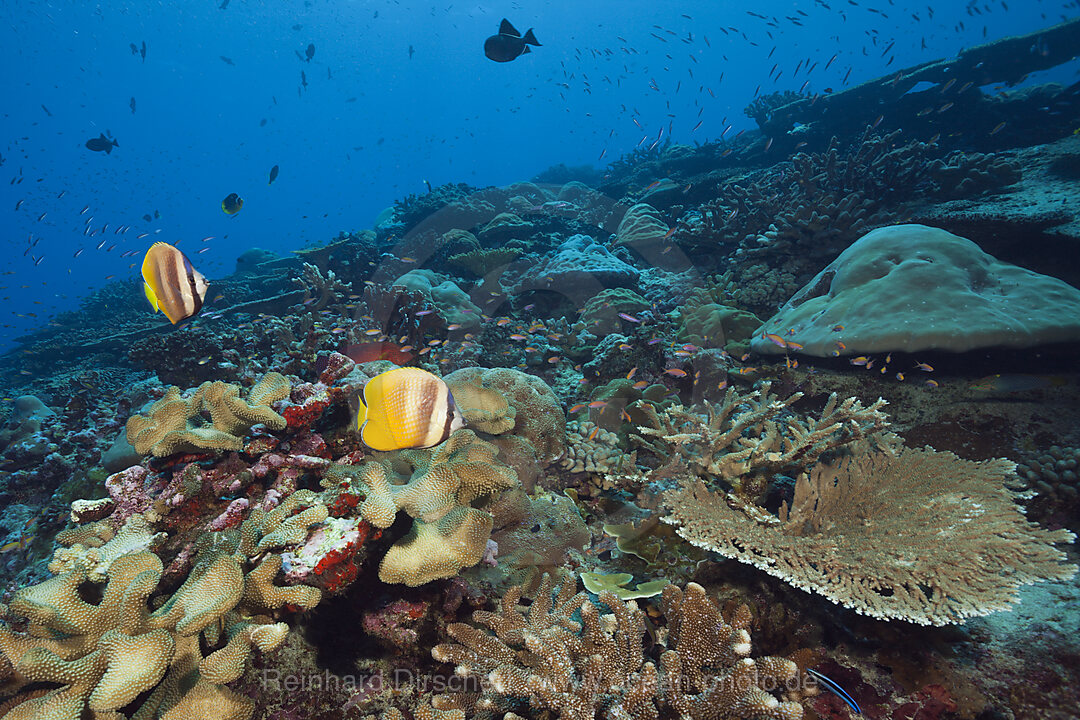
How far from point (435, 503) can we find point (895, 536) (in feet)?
7.79

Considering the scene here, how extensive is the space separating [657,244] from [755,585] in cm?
1000

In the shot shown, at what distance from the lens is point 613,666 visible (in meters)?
1.73

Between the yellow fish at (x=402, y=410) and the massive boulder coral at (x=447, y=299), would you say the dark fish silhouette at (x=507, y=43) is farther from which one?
the yellow fish at (x=402, y=410)

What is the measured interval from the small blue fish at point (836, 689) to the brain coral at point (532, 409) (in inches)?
91.8

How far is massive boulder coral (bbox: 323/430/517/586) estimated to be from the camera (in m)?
1.84

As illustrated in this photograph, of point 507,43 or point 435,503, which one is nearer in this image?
point 435,503

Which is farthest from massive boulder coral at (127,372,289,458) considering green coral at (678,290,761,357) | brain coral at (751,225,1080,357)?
green coral at (678,290,761,357)

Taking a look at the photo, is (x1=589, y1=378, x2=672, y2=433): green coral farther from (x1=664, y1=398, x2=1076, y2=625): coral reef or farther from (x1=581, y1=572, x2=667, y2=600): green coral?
(x1=581, y1=572, x2=667, y2=600): green coral

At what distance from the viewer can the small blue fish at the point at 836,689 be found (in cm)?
186

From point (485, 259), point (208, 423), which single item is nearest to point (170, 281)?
point (208, 423)

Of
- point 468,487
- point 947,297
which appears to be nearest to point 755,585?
point 468,487

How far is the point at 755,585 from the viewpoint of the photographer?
7.51 ft

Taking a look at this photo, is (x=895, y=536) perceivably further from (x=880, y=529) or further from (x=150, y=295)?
(x=150, y=295)

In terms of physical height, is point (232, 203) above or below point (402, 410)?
above
